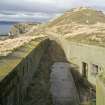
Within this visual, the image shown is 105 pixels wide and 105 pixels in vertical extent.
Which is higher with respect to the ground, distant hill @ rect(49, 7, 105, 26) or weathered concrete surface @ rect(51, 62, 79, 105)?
distant hill @ rect(49, 7, 105, 26)

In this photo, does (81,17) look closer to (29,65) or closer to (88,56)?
(88,56)

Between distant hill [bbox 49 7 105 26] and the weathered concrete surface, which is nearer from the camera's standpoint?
the weathered concrete surface

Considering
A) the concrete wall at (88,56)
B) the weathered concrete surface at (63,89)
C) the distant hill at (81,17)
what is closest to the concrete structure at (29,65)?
the concrete wall at (88,56)

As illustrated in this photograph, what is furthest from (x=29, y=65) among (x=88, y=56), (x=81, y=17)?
(x=81, y=17)

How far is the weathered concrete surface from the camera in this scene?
472 inches

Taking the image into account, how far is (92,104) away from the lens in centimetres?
1164

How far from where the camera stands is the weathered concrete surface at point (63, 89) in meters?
12.0

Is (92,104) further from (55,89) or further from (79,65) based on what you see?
(79,65)

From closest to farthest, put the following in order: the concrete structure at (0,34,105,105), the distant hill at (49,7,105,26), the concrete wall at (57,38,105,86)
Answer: the concrete structure at (0,34,105,105), the concrete wall at (57,38,105,86), the distant hill at (49,7,105,26)

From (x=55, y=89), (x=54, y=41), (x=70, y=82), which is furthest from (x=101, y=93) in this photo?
(x=54, y=41)

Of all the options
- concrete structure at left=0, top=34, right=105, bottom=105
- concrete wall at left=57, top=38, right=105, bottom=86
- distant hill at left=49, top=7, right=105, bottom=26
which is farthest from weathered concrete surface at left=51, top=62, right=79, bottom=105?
distant hill at left=49, top=7, right=105, bottom=26

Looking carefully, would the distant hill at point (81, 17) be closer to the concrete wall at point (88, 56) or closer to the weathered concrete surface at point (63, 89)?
the concrete wall at point (88, 56)

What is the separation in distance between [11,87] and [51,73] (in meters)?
10.5

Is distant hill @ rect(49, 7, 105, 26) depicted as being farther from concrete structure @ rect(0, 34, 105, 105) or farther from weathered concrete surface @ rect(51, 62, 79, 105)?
weathered concrete surface @ rect(51, 62, 79, 105)
